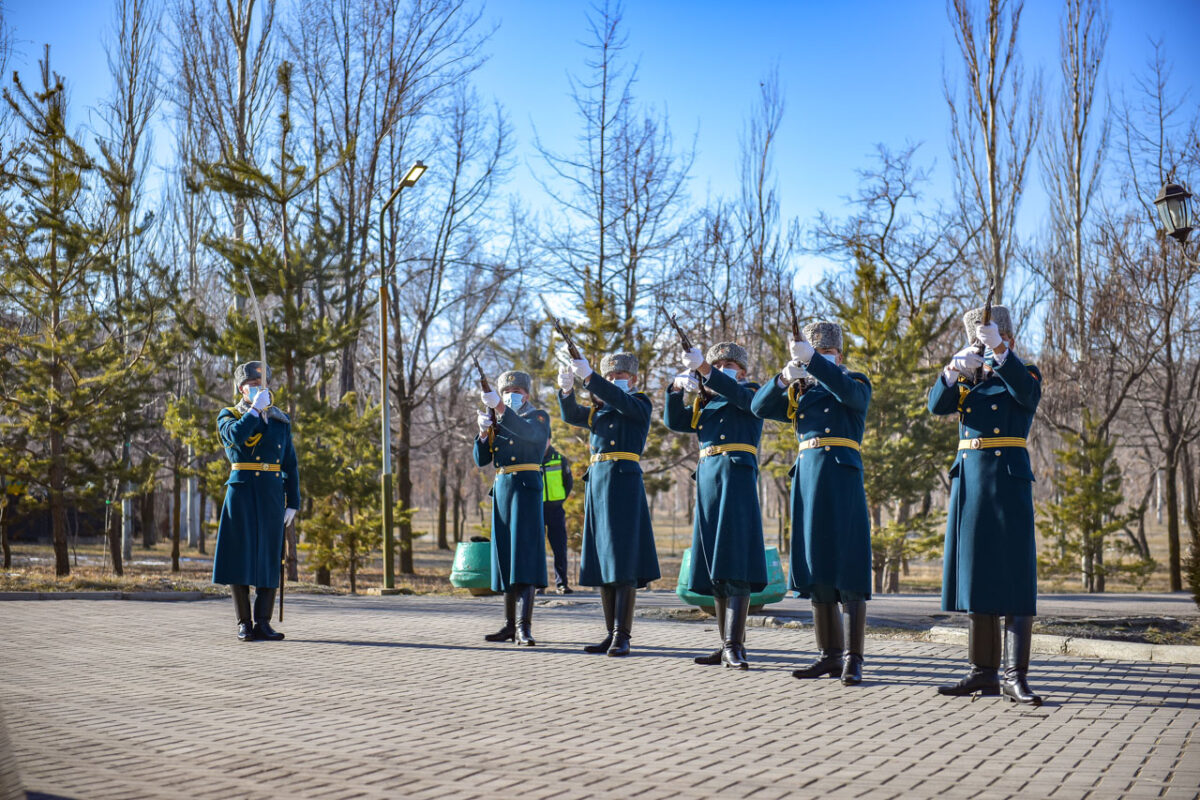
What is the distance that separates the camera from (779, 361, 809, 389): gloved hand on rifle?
7027 mm

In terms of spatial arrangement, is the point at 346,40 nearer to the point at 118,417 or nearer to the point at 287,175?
the point at 287,175

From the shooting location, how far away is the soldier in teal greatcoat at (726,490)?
762 centimetres

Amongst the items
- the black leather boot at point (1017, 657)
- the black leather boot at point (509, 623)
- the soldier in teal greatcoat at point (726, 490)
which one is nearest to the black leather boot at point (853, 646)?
the soldier in teal greatcoat at point (726, 490)

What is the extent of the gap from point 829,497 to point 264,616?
5.01 m

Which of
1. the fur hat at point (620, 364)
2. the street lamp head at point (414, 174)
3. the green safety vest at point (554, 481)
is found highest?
the street lamp head at point (414, 174)

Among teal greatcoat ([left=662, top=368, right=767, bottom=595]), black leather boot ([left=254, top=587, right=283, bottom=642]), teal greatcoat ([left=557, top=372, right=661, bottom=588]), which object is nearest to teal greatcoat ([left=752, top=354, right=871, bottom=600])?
teal greatcoat ([left=662, top=368, right=767, bottom=595])

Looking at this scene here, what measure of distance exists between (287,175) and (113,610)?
25.6 feet

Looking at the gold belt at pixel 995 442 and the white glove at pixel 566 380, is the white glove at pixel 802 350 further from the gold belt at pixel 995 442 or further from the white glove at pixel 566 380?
the white glove at pixel 566 380

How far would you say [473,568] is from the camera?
47.4ft

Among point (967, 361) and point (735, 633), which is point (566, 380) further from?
point (967, 361)

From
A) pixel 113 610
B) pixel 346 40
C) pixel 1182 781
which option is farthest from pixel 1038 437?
pixel 1182 781

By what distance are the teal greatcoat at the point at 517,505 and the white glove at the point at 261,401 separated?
179 centimetres

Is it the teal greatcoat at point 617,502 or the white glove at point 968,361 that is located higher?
the white glove at point 968,361

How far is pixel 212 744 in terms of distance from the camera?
504 centimetres
